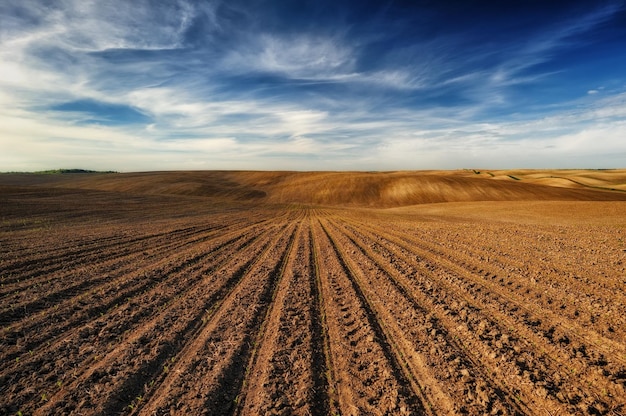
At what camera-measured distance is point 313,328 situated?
705 cm

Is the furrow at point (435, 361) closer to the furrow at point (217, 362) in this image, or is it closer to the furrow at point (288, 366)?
the furrow at point (288, 366)

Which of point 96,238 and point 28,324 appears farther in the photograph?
point 96,238

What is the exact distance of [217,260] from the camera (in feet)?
43.0

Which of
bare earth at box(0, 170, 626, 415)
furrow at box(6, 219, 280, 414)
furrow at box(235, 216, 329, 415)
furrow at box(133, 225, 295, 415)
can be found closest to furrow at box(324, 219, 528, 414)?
bare earth at box(0, 170, 626, 415)

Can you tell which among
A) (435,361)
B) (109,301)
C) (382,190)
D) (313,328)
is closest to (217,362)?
(313,328)

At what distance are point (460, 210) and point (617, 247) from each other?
1059 inches

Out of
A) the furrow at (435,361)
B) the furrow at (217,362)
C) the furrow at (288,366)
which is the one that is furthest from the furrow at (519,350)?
the furrow at (217,362)

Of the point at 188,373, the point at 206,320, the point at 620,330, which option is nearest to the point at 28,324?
the point at 206,320

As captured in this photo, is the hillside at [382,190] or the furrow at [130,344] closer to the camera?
the furrow at [130,344]

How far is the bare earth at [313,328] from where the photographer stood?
15.8 feet

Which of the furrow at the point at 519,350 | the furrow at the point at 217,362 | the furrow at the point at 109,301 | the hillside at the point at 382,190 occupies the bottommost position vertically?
the furrow at the point at 519,350

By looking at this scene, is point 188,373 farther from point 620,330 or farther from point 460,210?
point 460,210

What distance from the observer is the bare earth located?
15.8 ft

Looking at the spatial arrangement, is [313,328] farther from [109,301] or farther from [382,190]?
[382,190]
